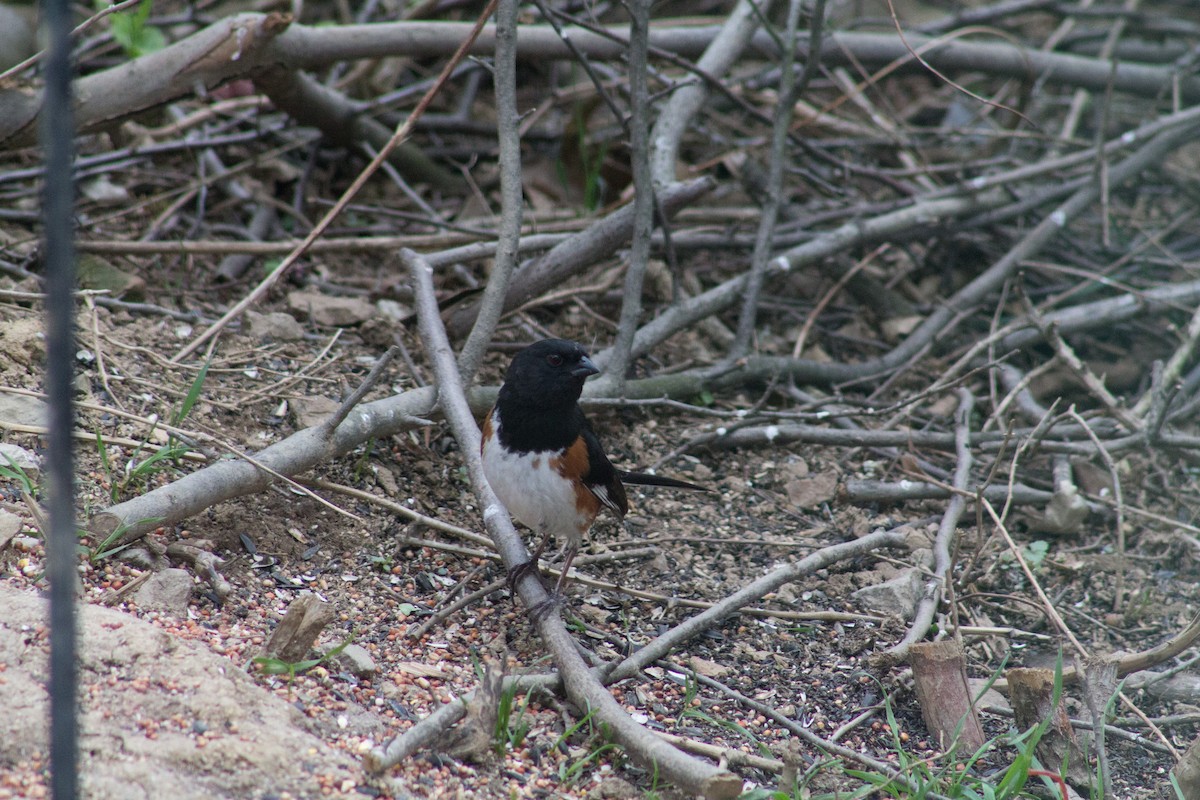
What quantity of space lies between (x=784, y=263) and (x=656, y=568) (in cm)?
177

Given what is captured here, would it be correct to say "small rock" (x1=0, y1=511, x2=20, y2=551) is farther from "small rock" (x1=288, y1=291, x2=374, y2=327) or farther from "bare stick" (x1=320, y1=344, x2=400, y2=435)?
"small rock" (x1=288, y1=291, x2=374, y2=327)

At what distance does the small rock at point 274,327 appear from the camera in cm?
408

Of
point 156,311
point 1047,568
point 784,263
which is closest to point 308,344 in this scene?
point 156,311

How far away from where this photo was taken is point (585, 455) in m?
3.27

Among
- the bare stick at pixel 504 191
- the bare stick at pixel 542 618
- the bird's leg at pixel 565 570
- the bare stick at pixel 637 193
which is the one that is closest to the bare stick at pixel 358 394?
the bare stick at pixel 542 618

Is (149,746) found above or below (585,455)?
above

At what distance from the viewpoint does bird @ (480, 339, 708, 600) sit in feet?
10.5

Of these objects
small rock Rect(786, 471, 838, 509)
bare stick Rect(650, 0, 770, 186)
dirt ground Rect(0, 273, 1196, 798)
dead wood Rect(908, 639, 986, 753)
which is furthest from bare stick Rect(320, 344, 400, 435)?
bare stick Rect(650, 0, 770, 186)

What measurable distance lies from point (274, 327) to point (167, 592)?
5.58ft

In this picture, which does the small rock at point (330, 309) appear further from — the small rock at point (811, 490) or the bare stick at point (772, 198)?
the small rock at point (811, 490)

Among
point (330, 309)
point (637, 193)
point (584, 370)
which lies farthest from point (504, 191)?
point (330, 309)

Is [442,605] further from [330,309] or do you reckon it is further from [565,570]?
[330,309]

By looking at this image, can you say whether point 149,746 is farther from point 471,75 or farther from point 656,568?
point 471,75

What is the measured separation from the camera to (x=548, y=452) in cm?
322
